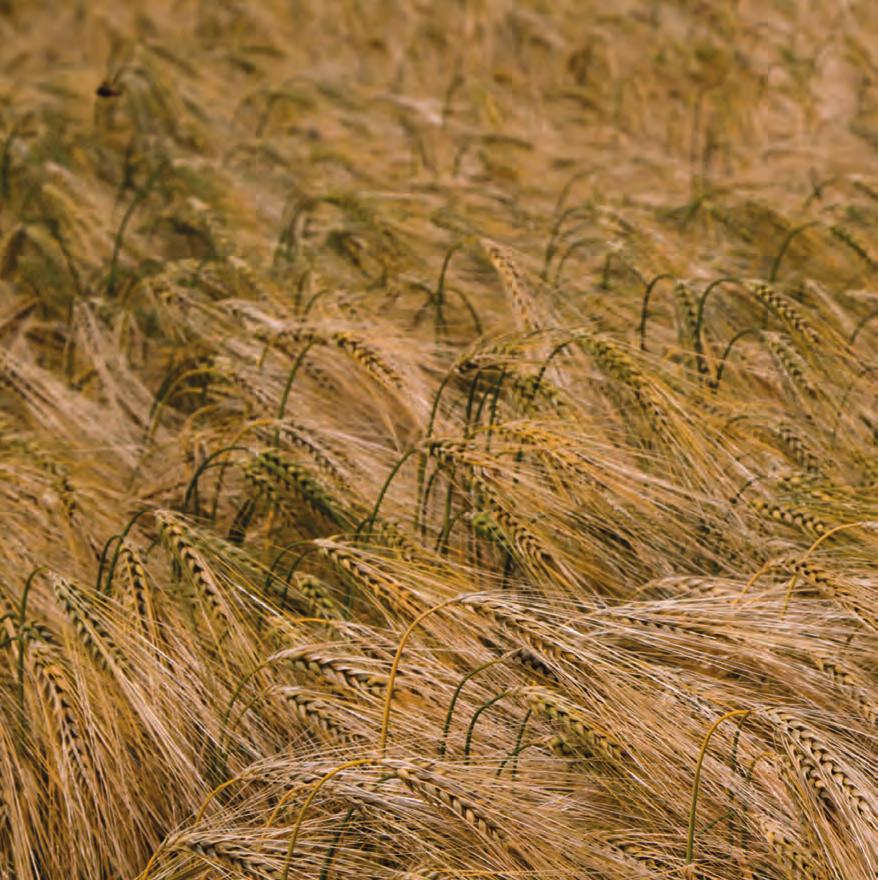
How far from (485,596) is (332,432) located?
30.5 inches

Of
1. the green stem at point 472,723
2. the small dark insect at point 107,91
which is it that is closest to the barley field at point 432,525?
the green stem at point 472,723

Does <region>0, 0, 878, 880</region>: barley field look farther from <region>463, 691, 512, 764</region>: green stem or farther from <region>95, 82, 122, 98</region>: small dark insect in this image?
<region>95, 82, 122, 98</region>: small dark insect

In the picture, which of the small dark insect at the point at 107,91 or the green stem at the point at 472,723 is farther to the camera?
the small dark insect at the point at 107,91

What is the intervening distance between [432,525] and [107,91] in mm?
3233

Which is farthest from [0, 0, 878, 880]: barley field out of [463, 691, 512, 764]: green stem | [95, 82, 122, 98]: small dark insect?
[95, 82, 122, 98]: small dark insect

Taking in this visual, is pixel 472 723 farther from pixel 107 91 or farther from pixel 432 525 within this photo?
pixel 107 91

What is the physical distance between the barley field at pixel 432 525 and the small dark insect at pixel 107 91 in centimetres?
34

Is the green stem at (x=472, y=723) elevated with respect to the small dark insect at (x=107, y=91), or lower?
lower

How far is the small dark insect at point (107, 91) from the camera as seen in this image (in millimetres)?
4844

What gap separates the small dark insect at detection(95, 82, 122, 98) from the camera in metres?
4.84

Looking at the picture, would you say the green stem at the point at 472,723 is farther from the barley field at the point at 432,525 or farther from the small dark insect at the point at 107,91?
the small dark insect at the point at 107,91

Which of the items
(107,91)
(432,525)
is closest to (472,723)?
(432,525)

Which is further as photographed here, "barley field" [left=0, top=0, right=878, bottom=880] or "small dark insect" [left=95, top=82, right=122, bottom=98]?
"small dark insect" [left=95, top=82, right=122, bottom=98]

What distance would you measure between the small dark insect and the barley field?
34 centimetres
